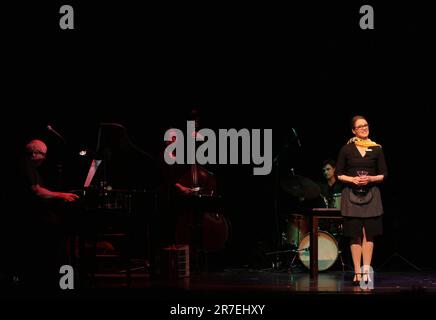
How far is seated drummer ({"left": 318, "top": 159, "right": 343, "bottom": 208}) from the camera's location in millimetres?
9077

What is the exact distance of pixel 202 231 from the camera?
8.23 m

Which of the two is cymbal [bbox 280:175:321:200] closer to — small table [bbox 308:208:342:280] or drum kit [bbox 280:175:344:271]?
drum kit [bbox 280:175:344:271]

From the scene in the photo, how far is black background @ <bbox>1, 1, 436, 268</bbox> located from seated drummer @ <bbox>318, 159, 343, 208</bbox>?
749mm

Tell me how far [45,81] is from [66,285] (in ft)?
10.0

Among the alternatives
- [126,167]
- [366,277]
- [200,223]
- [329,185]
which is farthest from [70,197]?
[329,185]

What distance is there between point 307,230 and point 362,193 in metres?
2.15

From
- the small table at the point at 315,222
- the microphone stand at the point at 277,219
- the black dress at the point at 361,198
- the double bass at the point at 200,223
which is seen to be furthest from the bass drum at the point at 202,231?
the black dress at the point at 361,198

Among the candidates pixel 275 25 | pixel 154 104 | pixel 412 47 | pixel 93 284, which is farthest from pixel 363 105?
pixel 93 284

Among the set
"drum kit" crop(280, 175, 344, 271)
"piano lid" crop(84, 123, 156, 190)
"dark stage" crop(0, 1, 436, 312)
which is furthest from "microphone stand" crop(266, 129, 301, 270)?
"piano lid" crop(84, 123, 156, 190)

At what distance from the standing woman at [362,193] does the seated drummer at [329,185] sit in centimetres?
193

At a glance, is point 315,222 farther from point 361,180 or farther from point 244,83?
point 244,83

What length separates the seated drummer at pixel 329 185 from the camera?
29.8ft

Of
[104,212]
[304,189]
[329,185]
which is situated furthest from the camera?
[329,185]

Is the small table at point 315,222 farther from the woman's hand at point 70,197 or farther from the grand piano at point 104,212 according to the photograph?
the woman's hand at point 70,197
